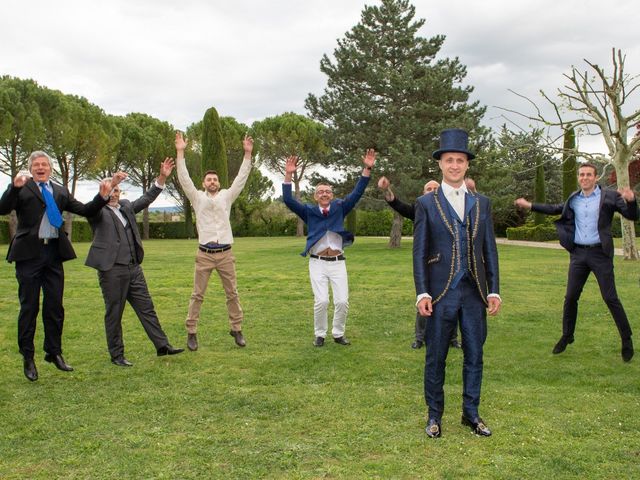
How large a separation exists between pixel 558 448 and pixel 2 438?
395 cm

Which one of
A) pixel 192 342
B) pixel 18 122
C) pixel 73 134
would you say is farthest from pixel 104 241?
pixel 73 134

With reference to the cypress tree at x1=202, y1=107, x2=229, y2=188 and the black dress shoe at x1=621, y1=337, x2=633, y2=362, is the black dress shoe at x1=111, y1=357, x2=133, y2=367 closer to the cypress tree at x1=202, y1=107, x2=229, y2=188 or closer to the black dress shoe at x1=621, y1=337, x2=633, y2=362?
the black dress shoe at x1=621, y1=337, x2=633, y2=362

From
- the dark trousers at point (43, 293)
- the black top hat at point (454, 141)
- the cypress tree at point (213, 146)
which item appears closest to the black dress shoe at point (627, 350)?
the black top hat at point (454, 141)

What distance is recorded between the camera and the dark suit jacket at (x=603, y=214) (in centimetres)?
609

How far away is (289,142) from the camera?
53000mm

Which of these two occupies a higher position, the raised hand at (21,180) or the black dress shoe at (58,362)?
the raised hand at (21,180)

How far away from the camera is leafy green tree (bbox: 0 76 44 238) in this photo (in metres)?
32.3

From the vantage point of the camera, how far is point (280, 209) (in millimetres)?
56875

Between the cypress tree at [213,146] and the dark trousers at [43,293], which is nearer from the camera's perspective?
the dark trousers at [43,293]

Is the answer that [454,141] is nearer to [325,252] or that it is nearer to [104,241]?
[325,252]

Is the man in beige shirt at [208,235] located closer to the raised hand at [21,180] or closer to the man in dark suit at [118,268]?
the man in dark suit at [118,268]

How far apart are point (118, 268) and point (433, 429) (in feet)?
12.3

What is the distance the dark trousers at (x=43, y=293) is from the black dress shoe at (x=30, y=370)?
54 mm

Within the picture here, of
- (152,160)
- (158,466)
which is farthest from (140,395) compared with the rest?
(152,160)
